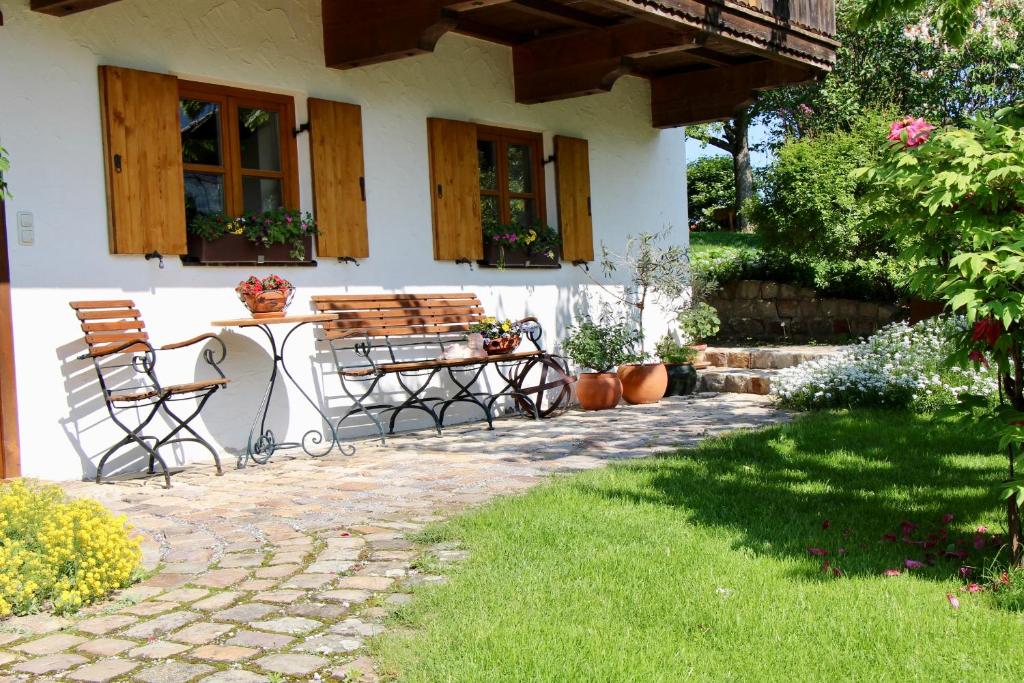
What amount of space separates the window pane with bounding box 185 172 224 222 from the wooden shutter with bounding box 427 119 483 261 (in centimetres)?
189

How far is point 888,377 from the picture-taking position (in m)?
7.81

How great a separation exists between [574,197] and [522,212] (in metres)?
0.55

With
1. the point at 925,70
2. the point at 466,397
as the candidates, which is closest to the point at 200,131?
the point at 466,397

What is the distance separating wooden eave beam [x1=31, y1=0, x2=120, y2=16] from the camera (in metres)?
5.73

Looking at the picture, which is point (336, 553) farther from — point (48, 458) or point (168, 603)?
point (48, 458)

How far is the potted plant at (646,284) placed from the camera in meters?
9.33

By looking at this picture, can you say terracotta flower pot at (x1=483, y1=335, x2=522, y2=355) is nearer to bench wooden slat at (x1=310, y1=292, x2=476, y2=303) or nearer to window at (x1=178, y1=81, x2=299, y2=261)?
bench wooden slat at (x1=310, y1=292, x2=476, y2=303)

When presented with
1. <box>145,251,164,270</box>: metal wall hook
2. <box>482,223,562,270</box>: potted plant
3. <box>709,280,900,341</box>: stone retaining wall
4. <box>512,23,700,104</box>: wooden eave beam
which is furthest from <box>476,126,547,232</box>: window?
<box>709,280,900,341</box>: stone retaining wall

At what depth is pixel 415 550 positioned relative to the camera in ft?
13.3

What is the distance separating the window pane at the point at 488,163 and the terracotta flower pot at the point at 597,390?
6.19ft

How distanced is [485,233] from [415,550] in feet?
16.8

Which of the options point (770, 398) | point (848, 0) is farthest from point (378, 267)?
point (848, 0)

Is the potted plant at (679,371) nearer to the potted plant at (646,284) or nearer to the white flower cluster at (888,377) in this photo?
the potted plant at (646,284)

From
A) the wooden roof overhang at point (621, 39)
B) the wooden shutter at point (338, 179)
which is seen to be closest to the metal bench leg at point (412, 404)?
the wooden shutter at point (338, 179)
